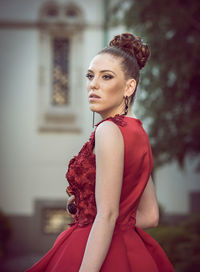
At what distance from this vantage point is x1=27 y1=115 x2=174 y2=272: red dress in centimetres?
190

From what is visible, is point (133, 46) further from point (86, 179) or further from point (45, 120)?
point (45, 120)

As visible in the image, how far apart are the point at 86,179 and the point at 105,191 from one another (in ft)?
0.64

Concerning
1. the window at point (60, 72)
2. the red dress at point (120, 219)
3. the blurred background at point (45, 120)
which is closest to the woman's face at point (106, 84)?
the red dress at point (120, 219)

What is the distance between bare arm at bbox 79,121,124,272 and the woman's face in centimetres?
18

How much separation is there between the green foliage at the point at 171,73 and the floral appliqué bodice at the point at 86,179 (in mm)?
4622

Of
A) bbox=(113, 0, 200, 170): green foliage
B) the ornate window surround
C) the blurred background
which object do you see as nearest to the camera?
bbox=(113, 0, 200, 170): green foliage

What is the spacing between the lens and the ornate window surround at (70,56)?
35.5 feet

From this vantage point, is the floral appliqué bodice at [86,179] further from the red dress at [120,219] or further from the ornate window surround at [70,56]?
the ornate window surround at [70,56]

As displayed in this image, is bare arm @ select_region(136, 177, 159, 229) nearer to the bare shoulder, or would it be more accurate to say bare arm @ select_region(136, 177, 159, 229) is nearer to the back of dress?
the back of dress

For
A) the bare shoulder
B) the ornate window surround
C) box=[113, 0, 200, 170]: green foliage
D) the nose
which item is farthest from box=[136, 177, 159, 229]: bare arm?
the ornate window surround

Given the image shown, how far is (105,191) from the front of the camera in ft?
5.94

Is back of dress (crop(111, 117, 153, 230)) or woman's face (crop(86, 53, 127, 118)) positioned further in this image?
woman's face (crop(86, 53, 127, 118))

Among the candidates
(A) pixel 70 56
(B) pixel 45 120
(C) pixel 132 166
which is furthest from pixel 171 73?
(C) pixel 132 166

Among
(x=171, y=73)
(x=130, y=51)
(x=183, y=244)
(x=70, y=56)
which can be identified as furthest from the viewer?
(x=70, y=56)
